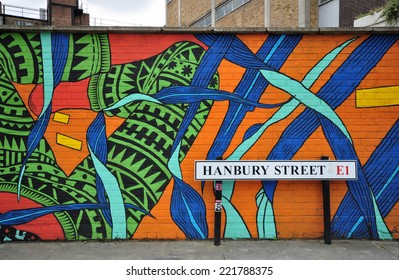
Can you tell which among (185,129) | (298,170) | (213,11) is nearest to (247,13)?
(213,11)

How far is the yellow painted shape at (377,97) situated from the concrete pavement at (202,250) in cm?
218

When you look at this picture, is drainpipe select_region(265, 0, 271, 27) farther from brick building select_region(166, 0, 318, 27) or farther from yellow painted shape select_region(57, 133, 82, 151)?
yellow painted shape select_region(57, 133, 82, 151)

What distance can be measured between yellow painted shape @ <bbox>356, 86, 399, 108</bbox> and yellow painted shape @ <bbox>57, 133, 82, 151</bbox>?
446 cm

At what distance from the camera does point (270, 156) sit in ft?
19.7

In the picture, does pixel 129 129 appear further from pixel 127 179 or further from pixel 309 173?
pixel 309 173

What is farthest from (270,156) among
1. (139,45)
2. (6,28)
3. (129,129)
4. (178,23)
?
(178,23)

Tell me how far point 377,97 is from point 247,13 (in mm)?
19385

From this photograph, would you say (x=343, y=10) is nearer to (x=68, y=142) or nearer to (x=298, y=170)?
(x=298, y=170)

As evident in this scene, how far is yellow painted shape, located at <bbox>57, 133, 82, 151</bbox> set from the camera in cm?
591

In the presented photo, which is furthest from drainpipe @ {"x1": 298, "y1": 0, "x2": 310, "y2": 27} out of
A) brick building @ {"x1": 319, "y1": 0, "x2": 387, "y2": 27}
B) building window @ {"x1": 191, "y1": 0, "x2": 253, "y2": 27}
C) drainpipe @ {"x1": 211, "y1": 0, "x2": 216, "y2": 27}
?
drainpipe @ {"x1": 211, "y1": 0, "x2": 216, "y2": 27}

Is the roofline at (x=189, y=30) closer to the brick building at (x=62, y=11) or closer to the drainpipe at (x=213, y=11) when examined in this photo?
the drainpipe at (x=213, y=11)

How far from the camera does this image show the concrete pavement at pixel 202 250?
5.23 m

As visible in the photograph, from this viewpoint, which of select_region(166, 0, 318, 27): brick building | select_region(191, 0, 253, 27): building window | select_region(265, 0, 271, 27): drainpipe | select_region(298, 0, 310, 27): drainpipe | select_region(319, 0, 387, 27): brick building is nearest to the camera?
select_region(319, 0, 387, 27): brick building

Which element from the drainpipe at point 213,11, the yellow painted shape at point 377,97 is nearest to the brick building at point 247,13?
the drainpipe at point 213,11
